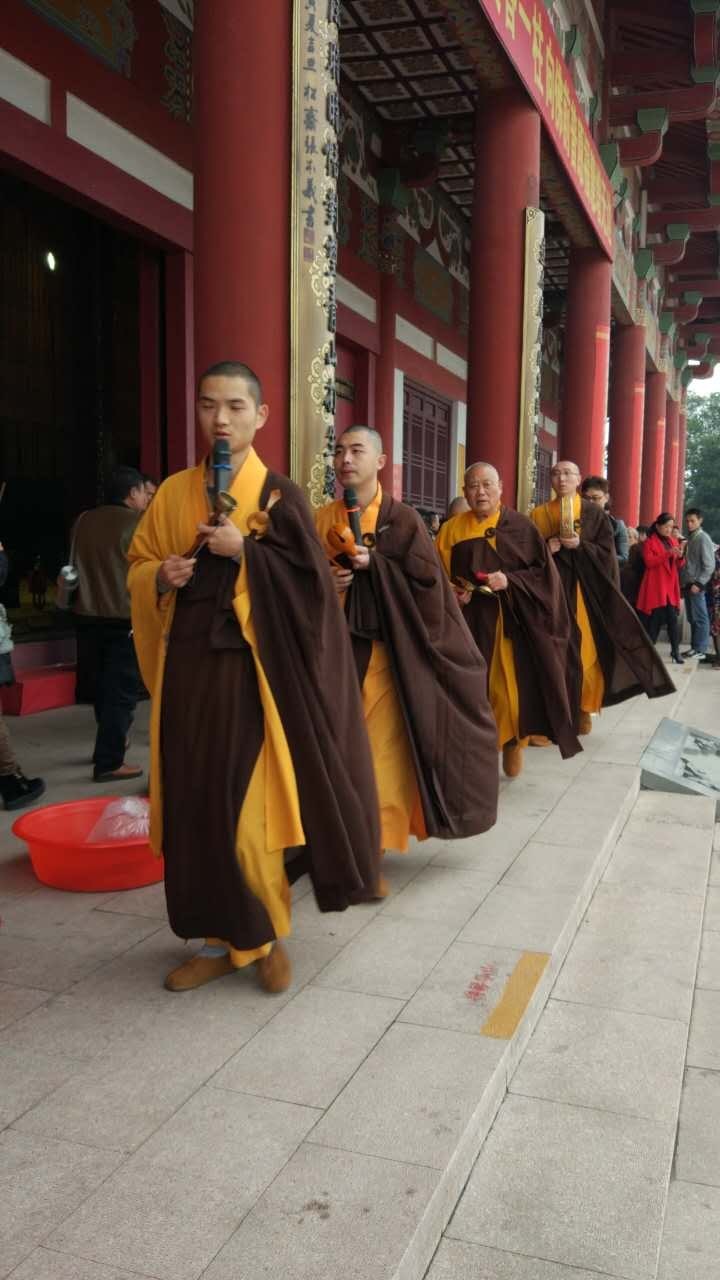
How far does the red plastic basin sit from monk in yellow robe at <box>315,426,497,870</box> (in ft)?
2.49

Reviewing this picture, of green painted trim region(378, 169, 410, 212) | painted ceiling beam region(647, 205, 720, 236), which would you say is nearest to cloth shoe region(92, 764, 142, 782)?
green painted trim region(378, 169, 410, 212)

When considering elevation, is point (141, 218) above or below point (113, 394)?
above

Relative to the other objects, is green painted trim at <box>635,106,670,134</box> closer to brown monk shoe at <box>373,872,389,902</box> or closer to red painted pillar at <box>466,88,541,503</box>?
red painted pillar at <box>466,88,541,503</box>

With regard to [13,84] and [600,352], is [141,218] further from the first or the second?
[600,352]

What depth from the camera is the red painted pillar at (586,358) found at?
35.9 ft

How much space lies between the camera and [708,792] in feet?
18.0

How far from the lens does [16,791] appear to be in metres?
4.31

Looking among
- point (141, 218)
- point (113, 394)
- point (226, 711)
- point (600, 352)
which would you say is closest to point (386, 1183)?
point (226, 711)

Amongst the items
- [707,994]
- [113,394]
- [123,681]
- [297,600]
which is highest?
[113,394]

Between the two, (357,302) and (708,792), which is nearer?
(708,792)

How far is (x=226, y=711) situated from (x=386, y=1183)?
1055 millimetres

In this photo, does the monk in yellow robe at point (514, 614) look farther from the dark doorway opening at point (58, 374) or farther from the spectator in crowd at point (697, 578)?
the spectator in crowd at point (697, 578)

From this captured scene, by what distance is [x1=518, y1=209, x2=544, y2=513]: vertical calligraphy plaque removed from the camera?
283 inches

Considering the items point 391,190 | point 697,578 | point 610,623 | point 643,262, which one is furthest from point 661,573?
point 643,262
